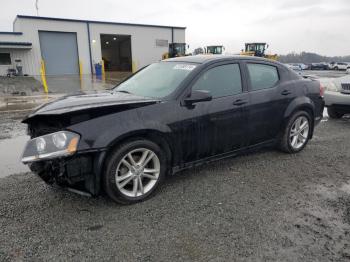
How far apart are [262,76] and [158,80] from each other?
162cm

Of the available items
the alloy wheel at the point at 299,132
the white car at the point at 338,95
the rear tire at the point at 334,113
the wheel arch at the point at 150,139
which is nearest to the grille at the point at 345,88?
the white car at the point at 338,95

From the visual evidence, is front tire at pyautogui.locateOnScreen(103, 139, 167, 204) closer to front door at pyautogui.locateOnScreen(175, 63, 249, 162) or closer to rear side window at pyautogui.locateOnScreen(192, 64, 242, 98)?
front door at pyautogui.locateOnScreen(175, 63, 249, 162)

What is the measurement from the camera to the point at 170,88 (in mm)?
3670

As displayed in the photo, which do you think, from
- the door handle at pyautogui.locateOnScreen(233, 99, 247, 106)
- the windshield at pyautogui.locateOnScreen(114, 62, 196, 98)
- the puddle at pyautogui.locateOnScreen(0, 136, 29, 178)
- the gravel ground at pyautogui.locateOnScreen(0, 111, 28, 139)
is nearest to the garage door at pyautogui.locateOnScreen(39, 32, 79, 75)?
the gravel ground at pyautogui.locateOnScreen(0, 111, 28, 139)

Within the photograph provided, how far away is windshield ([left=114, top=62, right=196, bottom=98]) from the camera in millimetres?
3713

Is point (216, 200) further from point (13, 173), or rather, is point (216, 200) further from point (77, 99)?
point (13, 173)

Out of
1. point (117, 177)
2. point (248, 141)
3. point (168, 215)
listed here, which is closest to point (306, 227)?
point (168, 215)

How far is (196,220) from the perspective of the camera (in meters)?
2.96

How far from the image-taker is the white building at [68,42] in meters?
24.5

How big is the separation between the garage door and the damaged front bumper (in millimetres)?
25905

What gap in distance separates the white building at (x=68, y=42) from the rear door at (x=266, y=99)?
24.6m

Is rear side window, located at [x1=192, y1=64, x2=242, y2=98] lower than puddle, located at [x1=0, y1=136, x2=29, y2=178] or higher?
higher

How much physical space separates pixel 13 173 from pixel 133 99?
7.14ft

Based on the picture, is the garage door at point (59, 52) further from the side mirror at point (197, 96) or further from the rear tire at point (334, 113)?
the side mirror at point (197, 96)
